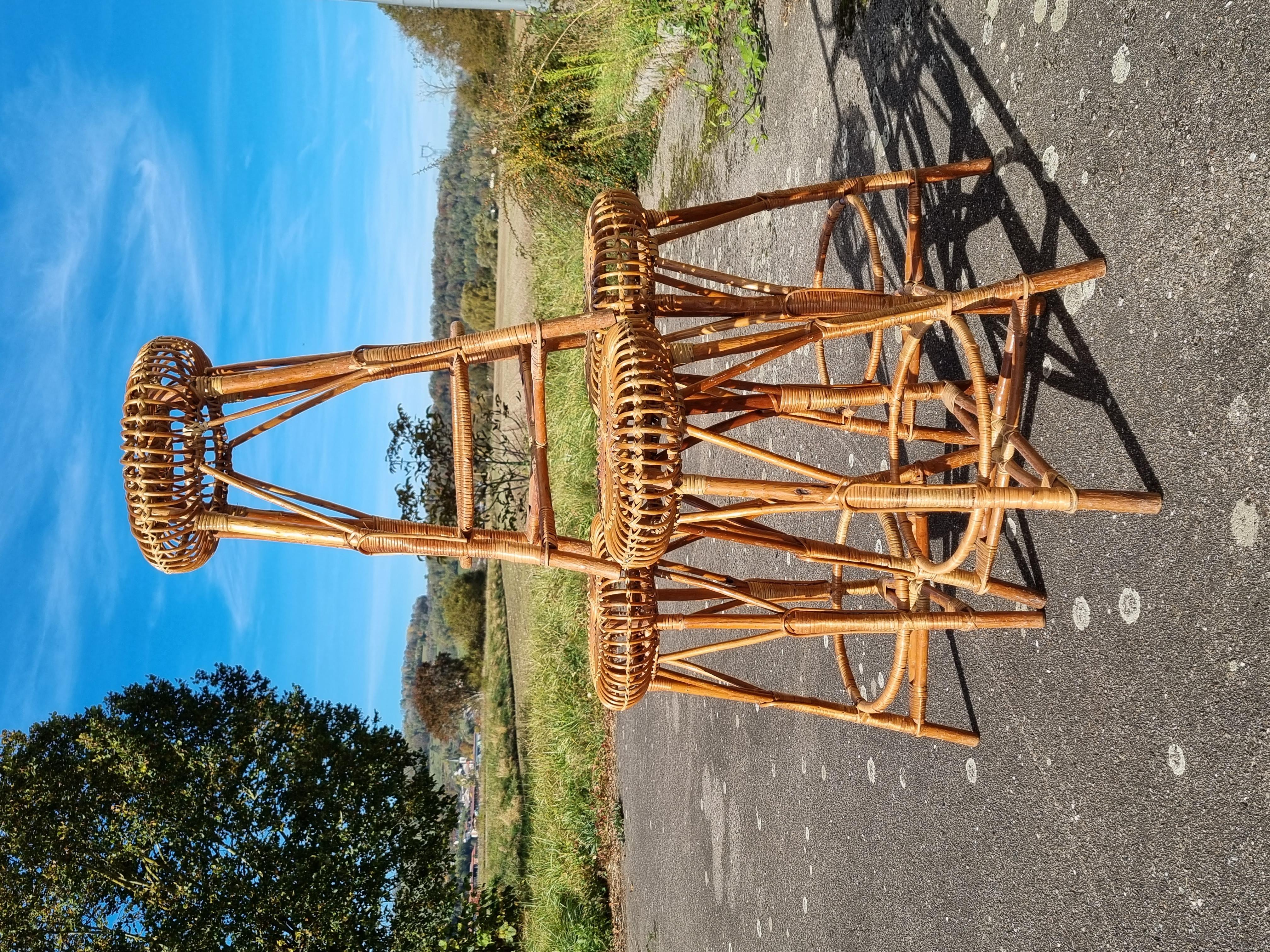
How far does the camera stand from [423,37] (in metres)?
12.9

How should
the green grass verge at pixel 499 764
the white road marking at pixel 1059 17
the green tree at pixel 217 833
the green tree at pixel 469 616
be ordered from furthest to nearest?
the green tree at pixel 469 616, the green grass verge at pixel 499 764, the green tree at pixel 217 833, the white road marking at pixel 1059 17

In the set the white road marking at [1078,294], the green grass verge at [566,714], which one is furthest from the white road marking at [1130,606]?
the green grass verge at [566,714]

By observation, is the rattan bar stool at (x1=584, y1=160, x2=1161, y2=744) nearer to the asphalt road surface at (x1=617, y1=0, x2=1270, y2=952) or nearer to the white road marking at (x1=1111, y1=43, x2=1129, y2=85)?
the asphalt road surface at (x1=617, y1=0, x2=1270, y2=952)

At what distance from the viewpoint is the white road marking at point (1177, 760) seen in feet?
5.60

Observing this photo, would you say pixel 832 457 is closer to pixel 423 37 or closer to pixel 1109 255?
pixel 1109 255

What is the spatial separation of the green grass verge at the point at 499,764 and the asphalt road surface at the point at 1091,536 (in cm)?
593

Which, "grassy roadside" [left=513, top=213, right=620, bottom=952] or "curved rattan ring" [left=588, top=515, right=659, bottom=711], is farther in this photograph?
"grassy roadside" [left=513, top=213, right=620, bottom=952]

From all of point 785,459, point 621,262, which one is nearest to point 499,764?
point 785,459

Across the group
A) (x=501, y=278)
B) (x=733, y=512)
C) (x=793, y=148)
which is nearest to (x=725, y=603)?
(x=733, y=512)

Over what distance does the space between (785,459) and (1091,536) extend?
778mm

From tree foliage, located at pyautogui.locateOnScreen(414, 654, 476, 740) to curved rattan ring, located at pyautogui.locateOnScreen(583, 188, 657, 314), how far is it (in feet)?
46.2

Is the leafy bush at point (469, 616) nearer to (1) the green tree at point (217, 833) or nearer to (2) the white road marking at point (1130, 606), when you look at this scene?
(1) the green tree at point (217, 833)

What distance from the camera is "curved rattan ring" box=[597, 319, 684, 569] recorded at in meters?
1.55

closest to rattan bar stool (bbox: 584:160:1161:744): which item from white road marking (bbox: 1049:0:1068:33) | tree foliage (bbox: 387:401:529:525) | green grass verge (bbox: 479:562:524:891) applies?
white road marking (bbox: 1049:0:1068:33)
